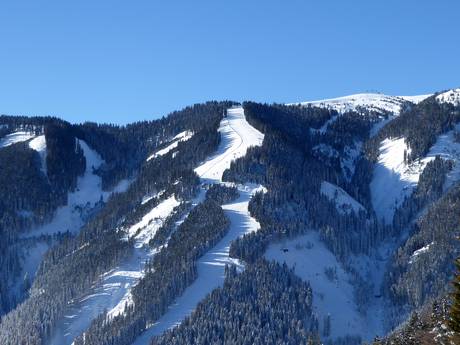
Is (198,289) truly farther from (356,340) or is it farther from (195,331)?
(356,340)

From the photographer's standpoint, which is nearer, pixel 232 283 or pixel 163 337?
pixel 163 337

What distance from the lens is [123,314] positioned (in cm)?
19325

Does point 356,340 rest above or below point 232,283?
below

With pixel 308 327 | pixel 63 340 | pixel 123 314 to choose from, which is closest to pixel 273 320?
pixel 308 327

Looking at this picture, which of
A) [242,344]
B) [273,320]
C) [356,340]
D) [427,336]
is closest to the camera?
[427,336]

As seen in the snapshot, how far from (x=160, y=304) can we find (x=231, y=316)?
21.5 m

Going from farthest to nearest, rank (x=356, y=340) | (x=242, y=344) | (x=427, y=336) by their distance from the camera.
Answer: (x=356, y=340), (x=242, y=344), (x=427, y=336)

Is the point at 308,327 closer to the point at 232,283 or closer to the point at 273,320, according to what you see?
the point at 273,320

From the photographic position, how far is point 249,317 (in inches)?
7141

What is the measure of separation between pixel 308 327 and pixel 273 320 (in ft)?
34.6

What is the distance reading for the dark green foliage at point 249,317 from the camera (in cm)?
17412

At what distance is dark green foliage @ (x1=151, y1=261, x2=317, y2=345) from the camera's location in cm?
17412

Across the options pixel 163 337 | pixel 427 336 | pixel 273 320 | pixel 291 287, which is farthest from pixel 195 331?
pixel 427 336

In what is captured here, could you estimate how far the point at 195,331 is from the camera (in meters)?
176
